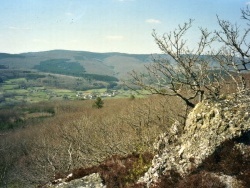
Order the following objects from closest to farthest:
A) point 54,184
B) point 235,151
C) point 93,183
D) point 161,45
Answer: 1. point 235,151
2. point 93,183
3. point 54,184
4. point 161,45

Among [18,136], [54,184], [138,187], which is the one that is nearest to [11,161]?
[18,136]

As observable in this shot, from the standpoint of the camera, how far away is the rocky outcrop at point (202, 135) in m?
9.79

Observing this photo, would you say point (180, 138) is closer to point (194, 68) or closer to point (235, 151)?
Result: point (235, 151)

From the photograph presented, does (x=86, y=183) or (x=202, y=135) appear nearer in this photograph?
(x=202, y=135)

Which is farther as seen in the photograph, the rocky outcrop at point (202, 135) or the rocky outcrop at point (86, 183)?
the rocky outcrop at point (86, 183)

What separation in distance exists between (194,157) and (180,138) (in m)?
1.48

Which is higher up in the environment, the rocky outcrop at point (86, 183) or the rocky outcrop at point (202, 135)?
the rocky outcrop at point (202, 135)

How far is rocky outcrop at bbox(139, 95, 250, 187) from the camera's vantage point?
979 cm

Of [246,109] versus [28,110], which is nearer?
[246,109]

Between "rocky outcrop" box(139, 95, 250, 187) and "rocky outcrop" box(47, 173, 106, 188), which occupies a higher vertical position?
"rocky outcrop" box(139, 95, 250, 187)

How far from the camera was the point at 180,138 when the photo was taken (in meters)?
11.4

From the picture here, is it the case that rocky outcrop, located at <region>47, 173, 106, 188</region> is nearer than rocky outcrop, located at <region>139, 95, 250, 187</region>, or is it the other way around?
rocky outcrop, located at <region>139, 95, 250, 187</region>

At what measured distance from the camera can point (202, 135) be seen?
10.3m

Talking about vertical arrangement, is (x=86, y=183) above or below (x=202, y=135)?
below
